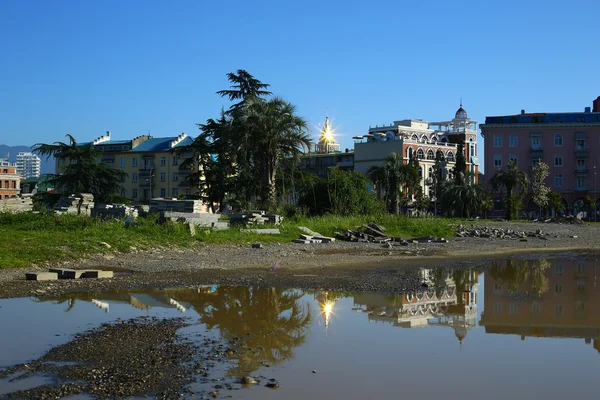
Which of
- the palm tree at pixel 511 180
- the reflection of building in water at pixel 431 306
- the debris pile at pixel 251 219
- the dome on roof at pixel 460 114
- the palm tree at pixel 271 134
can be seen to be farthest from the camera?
the dome on roof at pixel 460 114

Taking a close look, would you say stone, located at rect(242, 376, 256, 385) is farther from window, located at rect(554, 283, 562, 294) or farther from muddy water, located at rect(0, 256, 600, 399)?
window, located at rect(554, 283, 562, 294)

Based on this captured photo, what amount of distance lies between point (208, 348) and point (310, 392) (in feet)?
7.10

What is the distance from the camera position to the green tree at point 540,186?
264 feet

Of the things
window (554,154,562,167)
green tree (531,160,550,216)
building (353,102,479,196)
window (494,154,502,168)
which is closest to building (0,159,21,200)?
building (353,102,479,196)

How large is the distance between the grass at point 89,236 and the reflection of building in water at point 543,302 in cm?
1025

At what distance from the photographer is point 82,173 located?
148ft

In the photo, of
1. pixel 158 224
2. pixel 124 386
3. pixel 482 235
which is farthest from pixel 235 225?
A: pixel 124 386

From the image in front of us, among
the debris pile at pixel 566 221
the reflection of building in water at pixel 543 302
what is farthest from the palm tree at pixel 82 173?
the debris pile at pixel 566 221

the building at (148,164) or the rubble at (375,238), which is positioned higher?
the building at (148,164)

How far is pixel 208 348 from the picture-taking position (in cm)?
916

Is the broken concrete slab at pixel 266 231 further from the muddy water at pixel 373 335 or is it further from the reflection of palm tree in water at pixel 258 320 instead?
the reflection of palm tree in water at pixel 258 320

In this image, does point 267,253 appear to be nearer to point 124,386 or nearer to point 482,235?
point 124,386

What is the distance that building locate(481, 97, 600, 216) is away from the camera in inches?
3440

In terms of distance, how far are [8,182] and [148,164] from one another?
121ft
